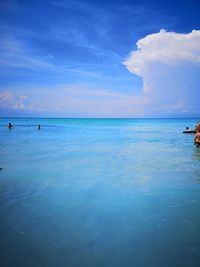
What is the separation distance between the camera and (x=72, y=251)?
4797 millimetres

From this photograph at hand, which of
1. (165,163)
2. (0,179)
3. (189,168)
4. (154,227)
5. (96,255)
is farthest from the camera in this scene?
(165,163)

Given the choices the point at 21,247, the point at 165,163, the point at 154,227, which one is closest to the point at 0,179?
the point at 21,247

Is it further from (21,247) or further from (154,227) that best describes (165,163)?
(21,247)

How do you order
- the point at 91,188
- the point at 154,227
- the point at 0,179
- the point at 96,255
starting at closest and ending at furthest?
the point at 96,255 < the point at 154,227 < the point at 91,188 < the point at 0,179

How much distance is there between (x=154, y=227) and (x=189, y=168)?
7.88 metres

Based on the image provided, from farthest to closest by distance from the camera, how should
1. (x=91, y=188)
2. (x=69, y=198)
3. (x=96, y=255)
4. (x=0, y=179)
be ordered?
(x=0, y=179) → (x=91, y=188) → (x=69, y=198) → (x=96, y=255)

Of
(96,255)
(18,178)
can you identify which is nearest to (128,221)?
(96,255)

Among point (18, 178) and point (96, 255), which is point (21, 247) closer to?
point (96, 255)

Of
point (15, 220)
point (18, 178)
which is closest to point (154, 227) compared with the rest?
point (15, 220)

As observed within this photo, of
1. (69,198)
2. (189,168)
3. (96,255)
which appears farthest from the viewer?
(189,168)

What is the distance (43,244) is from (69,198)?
2.89 metres

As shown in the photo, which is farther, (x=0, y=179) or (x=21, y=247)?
(x=0, y=179)

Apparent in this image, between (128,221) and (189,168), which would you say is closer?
(128,221)

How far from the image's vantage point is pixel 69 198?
310 inches
